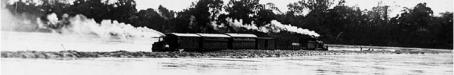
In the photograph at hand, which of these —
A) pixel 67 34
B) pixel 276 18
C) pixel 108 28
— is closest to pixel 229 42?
pixel 108 28

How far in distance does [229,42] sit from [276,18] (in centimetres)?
5231

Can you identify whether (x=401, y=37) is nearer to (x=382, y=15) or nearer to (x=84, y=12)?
(x=382, y=15)

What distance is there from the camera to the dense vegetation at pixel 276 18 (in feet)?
284

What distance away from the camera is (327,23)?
99.9 m

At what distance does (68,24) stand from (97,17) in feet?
119

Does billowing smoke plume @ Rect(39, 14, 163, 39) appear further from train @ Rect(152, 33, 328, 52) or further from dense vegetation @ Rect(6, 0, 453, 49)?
dense vegetation @ Rect(6, 0, 453, 49)

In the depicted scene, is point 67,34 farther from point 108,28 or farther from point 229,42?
point 229,42

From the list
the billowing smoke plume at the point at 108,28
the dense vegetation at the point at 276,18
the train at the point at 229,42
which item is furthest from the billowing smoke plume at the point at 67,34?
the dense vegetation at the point at 276,18

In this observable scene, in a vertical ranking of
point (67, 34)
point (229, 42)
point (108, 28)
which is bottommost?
point (229, 42)

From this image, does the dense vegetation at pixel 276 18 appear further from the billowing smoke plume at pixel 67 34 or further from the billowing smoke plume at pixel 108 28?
the billowing smoke plume at pixel 108 28

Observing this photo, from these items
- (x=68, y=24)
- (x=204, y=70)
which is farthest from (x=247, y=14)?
(x=204, y=70)

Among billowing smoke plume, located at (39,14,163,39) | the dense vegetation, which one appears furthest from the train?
the dense vegetation

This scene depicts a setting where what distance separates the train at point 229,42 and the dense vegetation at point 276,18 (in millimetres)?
26817

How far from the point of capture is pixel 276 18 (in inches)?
3836
